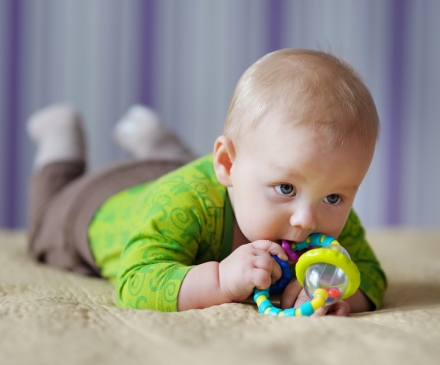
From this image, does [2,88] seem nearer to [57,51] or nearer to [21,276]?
[57,51]

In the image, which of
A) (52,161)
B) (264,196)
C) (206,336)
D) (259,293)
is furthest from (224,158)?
(52,161)

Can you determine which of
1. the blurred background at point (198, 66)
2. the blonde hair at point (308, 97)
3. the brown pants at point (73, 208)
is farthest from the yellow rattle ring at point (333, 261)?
the blurred background at point (198, 66)

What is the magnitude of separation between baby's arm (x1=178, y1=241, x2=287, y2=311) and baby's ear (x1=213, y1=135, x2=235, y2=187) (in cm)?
14

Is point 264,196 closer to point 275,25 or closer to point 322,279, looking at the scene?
point 322,279

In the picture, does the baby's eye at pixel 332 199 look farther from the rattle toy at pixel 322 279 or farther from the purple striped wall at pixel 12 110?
the purple striped wall at pixel 12 110

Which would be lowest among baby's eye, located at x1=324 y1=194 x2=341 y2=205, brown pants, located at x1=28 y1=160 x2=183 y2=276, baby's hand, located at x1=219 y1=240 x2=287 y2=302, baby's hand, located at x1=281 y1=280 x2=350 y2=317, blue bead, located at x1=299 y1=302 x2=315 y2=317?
brown pants, located at x1=28 y1=160 x2=183 y2=276

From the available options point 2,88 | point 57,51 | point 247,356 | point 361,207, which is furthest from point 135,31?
point 247,356

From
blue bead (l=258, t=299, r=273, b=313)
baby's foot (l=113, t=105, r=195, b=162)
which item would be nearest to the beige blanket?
blue bead (l=258, t=299, r=273, b=313)

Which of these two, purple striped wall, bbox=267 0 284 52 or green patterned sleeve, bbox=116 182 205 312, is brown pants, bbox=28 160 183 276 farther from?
purple striped wall, bbox=267 0 284 52

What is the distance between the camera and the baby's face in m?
0.74

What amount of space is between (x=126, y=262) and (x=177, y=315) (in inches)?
7.4

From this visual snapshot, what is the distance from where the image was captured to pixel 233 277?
0.74m

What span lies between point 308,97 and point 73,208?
0.72 m

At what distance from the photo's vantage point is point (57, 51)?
223cm
